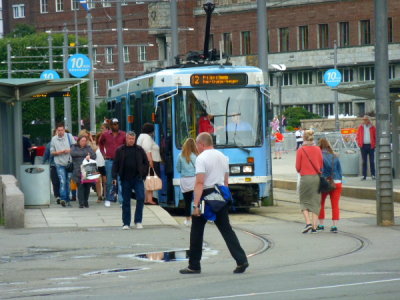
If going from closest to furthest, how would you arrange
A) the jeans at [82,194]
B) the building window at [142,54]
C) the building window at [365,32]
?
1. the jeans at [82,194]
2. the building window at [365,32]
3. the building window at [142,54]

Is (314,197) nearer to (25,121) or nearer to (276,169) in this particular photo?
(276,169)

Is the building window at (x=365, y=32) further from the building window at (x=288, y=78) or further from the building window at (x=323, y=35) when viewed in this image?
the building window at (x=288, y=78)

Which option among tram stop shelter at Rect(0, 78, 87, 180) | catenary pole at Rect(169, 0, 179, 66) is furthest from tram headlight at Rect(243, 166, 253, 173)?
catenary pole at Rect(169, 0, 179, 66)

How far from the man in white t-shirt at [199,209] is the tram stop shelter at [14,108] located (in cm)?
991

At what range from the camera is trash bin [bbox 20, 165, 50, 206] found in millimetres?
24594

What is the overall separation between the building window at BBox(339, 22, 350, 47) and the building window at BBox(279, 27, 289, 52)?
4.96 metres

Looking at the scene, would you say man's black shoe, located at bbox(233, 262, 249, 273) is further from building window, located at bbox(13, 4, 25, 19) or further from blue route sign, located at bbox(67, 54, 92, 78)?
building window, located at bbox(13, 4, 25, 19)

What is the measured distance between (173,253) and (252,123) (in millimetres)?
7996

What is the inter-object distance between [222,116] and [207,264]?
29.5 feet

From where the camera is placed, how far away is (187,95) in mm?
24688

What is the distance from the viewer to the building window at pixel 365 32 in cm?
8962

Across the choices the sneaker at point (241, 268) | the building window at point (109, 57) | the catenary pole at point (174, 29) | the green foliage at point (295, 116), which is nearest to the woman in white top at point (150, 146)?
the sneaker at point (241, 268)

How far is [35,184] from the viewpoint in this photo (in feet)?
80.7

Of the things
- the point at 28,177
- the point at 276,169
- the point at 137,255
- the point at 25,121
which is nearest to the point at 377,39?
the point at 137,255
